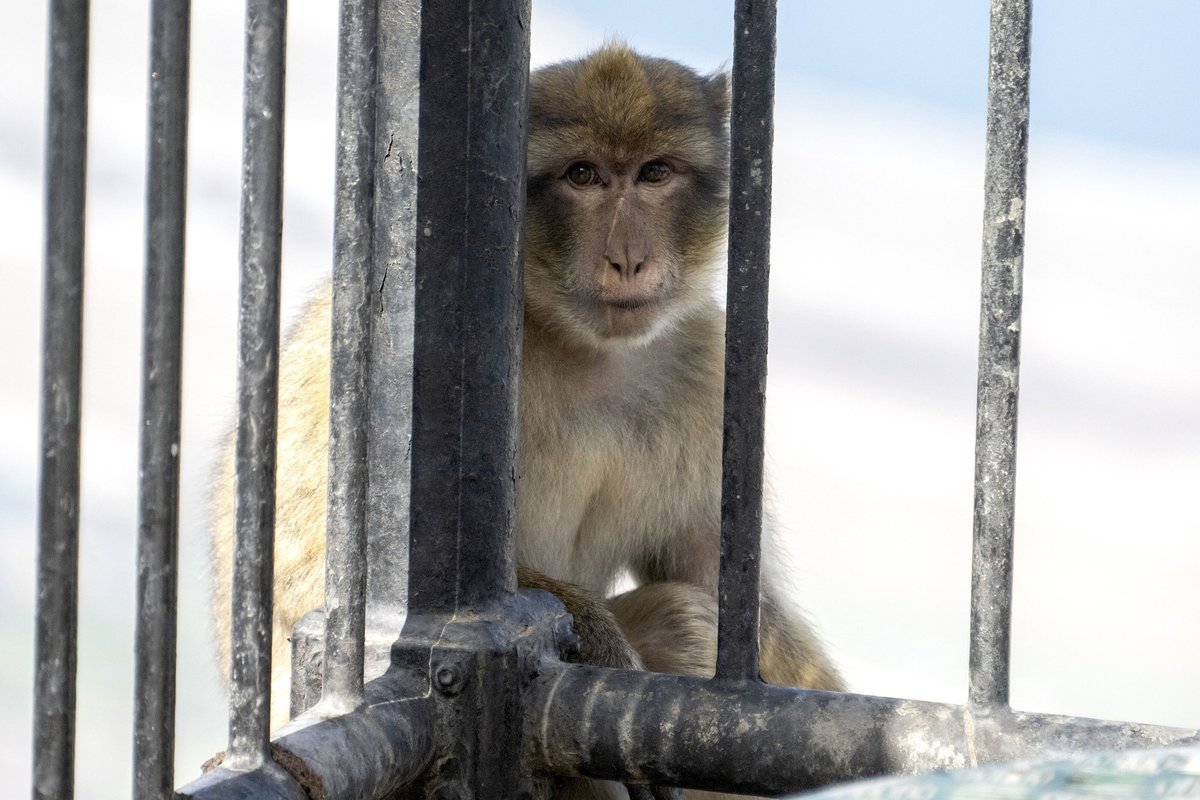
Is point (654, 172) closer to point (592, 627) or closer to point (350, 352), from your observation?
point (592, 627)

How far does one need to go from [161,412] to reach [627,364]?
1.79m

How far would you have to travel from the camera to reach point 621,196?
277 cm

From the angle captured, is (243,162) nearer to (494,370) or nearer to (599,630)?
(494,370)

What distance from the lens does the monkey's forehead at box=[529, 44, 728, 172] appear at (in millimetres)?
2793

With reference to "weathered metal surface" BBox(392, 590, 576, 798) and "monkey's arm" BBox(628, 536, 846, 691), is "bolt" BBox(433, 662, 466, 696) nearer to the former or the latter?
"weathered metal surface" BBox(392, 590, 576, 798)

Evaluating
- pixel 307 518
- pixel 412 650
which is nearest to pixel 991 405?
pixel 412 650

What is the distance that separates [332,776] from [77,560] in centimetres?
34

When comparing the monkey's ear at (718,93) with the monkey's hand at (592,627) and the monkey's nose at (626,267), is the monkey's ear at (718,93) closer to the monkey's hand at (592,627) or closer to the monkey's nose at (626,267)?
the monkey's nose at (626,267)

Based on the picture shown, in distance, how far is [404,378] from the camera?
1477mm

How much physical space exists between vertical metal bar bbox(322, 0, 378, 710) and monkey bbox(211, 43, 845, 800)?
3.60 ft

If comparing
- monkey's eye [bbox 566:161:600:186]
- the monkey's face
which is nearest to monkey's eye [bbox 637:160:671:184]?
the monkey's face

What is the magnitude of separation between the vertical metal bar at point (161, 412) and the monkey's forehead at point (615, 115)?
1721 millimetres

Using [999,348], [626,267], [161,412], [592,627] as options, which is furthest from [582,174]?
[161,412]

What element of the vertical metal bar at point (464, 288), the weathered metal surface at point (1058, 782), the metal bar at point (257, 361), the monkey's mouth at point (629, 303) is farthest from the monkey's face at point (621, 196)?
the weathered metal surface at point (1058, 782)
